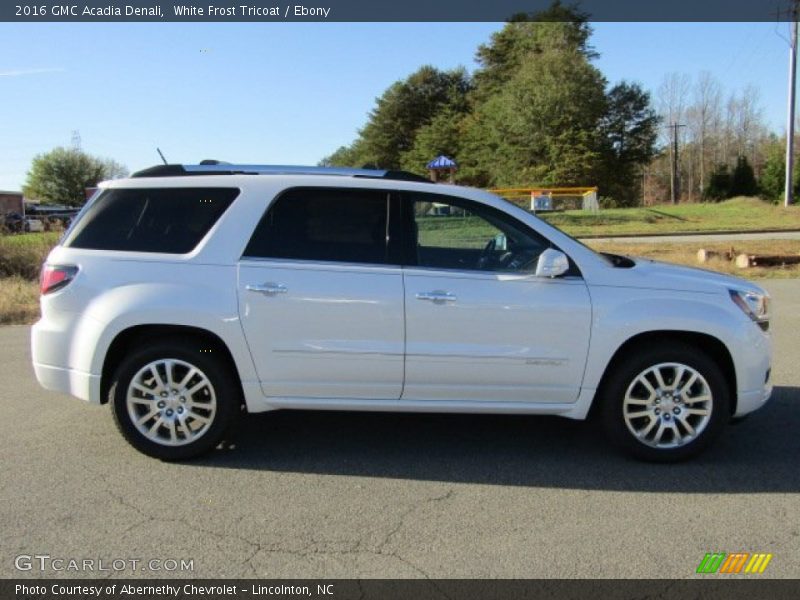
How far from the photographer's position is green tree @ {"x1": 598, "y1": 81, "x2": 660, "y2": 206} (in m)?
57.2

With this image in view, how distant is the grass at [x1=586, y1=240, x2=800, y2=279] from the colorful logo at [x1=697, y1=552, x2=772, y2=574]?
10494mm

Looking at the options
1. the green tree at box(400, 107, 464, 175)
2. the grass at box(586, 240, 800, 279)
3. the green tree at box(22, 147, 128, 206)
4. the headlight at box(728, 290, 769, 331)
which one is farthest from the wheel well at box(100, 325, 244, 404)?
the green tree at box(22, 147, 128, 206)

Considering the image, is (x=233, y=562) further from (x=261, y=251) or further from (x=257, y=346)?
(x=261, y=251)

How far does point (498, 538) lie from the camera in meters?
3.48

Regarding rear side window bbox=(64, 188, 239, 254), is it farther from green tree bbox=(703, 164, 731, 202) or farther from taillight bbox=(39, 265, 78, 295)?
green tree bbox=(703, 164, 731, 202)

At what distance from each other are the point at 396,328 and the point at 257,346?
35.2 inches

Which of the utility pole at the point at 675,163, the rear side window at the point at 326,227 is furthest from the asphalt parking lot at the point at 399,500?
the utility pole at the point at 675,163

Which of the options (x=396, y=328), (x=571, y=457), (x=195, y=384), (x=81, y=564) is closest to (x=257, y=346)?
(x=195, y=384)

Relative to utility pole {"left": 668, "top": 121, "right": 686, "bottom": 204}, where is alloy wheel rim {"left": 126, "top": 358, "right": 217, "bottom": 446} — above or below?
below

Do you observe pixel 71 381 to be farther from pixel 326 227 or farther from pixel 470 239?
pixel 470 239

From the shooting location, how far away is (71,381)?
446cm

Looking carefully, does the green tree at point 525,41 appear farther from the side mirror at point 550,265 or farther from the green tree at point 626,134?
the side mirror at point 550,265

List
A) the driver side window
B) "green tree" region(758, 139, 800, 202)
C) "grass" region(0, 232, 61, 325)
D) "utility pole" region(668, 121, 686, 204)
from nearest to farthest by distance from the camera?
the driver side window → "grass" region(0, 232, 61, 325) → "green tree" region(758, 139, 800, 202) → "utility pole" region(668, 121, 686, 204)

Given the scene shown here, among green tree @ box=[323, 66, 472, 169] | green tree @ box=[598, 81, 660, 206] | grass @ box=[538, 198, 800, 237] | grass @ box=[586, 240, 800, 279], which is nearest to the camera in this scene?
grass @ box=[586, 240, 800, 279]
